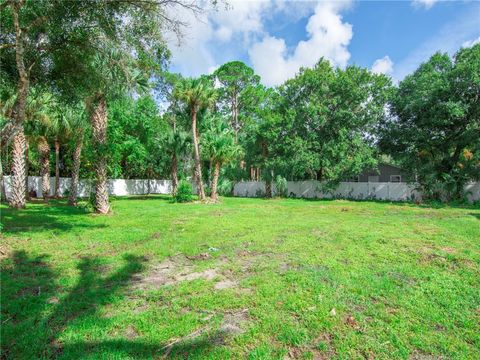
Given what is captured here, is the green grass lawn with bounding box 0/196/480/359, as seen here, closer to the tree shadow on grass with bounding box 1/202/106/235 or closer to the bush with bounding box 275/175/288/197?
the tree shadow on grass with bounding box 1/202/106/235

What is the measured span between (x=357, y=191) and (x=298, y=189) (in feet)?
16.5

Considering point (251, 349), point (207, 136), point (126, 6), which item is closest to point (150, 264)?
point (251, 349)

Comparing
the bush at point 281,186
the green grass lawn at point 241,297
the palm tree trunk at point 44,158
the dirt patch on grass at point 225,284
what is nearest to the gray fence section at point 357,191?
the bush at point 281,186

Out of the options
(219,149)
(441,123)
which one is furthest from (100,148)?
(441,123)

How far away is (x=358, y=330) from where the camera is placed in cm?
332

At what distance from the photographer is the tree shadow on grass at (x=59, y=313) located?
9.62 feet

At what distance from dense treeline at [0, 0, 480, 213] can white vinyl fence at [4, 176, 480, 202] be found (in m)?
0.97

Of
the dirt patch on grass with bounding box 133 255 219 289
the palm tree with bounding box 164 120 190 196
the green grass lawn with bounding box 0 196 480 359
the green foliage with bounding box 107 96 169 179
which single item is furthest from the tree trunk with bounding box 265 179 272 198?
the dirt patch on grass with bounding box 133 255 219 289

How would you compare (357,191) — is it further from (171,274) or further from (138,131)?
(171,274)

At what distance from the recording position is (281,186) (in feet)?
85.0

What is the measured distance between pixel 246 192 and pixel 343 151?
1135 centimetres

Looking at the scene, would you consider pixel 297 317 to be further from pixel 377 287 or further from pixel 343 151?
pixel 343 151

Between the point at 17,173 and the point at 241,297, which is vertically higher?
the point at 17,173

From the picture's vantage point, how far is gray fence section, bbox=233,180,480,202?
20906 millimetres
